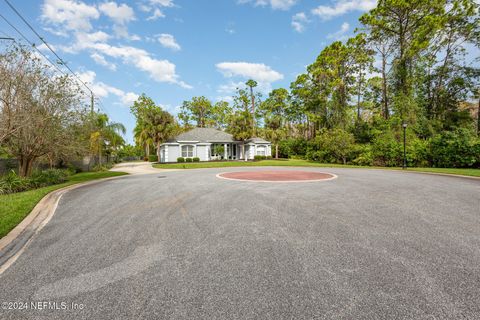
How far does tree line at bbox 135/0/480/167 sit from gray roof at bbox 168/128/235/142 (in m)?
2.36

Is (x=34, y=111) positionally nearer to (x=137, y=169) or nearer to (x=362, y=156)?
(x=137, y=169)

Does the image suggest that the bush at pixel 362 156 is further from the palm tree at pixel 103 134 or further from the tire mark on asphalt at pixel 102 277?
the palm tree at pixel 103 134

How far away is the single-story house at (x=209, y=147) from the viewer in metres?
30.9

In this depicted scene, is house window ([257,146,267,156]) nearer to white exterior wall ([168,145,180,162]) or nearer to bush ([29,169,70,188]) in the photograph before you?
white exterior wall ([168,145,180,162])

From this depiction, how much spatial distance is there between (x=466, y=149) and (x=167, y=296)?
21.5 meters

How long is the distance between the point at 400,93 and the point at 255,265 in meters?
31.6

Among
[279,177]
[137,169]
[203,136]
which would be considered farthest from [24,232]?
[203,136]

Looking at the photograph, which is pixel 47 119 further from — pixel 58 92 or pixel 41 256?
pixel 41 256

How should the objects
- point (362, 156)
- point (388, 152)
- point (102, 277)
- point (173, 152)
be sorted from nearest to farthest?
1. point (102, 277)
2. point (388, 152)
3. point (362, 156)
4. point (173, 152)

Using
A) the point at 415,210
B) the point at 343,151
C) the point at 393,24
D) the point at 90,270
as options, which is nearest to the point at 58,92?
the point at 90,270

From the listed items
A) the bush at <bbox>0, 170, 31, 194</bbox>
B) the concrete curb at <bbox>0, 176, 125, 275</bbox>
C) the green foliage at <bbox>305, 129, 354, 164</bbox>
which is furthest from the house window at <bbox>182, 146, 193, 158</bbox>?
the concrete curb at <bbox>0, 176, 125, 275</bbox>

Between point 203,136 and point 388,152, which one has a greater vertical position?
point 203,136

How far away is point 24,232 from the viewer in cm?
434

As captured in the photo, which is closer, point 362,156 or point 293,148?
point 362,156
